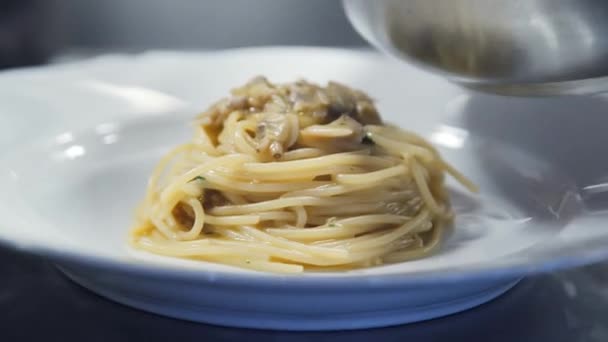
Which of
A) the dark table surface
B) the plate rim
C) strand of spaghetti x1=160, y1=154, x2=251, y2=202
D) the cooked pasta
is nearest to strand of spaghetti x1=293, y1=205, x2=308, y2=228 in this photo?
the cooked pasta

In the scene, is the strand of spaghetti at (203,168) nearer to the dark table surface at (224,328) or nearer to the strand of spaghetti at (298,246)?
the strand of spaghetti at (298,246)

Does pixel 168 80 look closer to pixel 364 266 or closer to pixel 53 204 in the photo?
pixel 53 204

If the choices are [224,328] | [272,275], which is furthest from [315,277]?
[224,328]

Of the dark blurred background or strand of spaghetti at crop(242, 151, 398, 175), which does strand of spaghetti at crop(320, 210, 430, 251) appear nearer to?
strand of spaghetti at crop(242, 151, 398, 175)

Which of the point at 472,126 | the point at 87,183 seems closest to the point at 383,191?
the point at 472,126

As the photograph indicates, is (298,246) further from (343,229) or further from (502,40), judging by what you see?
(502,40)

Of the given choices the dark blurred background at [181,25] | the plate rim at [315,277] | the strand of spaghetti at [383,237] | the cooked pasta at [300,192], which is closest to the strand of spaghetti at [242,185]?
the cooked pasta at [300,192]
